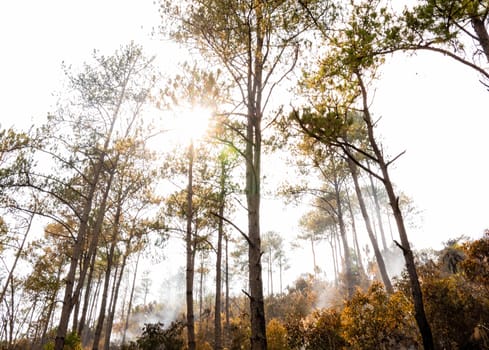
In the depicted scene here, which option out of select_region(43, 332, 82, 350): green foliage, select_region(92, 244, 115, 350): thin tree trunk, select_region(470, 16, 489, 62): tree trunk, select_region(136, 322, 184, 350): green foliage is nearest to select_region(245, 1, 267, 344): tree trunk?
select_region(470, 16, 489, 62): tree trunk

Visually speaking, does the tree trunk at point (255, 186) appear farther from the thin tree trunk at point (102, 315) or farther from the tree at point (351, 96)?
the thin tree trunk at point (102, 315)

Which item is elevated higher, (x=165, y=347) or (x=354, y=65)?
(x=354, y=65)

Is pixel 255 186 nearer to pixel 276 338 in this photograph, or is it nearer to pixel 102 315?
pixel 276 338

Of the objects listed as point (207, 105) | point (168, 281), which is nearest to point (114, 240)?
point (207, 105)

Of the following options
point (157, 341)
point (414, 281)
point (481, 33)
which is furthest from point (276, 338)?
point (481, 33)

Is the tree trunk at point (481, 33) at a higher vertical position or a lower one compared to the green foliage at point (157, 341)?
higher

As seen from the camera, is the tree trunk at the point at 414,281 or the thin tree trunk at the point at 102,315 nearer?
the tree trunk at the point at 414,281

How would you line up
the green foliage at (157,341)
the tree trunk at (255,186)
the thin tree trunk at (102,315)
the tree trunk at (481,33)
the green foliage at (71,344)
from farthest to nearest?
the green foliage at (157,341) < the green foliage at (71,344) < the thin tree trunk at (102,315) < the tree trunk at (481,33) < the tree trunk at (255,186)

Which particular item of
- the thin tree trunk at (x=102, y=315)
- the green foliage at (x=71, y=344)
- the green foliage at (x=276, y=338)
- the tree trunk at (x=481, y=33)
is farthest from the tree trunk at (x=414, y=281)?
the green foliage at (x=71, y=344)

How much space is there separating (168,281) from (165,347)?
197 ft

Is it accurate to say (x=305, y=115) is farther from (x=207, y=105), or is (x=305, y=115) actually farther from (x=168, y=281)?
(x=168, y=281)

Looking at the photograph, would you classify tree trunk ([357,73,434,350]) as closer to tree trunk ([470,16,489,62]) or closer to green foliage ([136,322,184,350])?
tree trunk ([470,16,489,62])

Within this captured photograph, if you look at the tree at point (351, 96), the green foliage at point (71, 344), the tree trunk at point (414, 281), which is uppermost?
the tree at point (351, 96)

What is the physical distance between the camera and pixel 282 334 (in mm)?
8914
